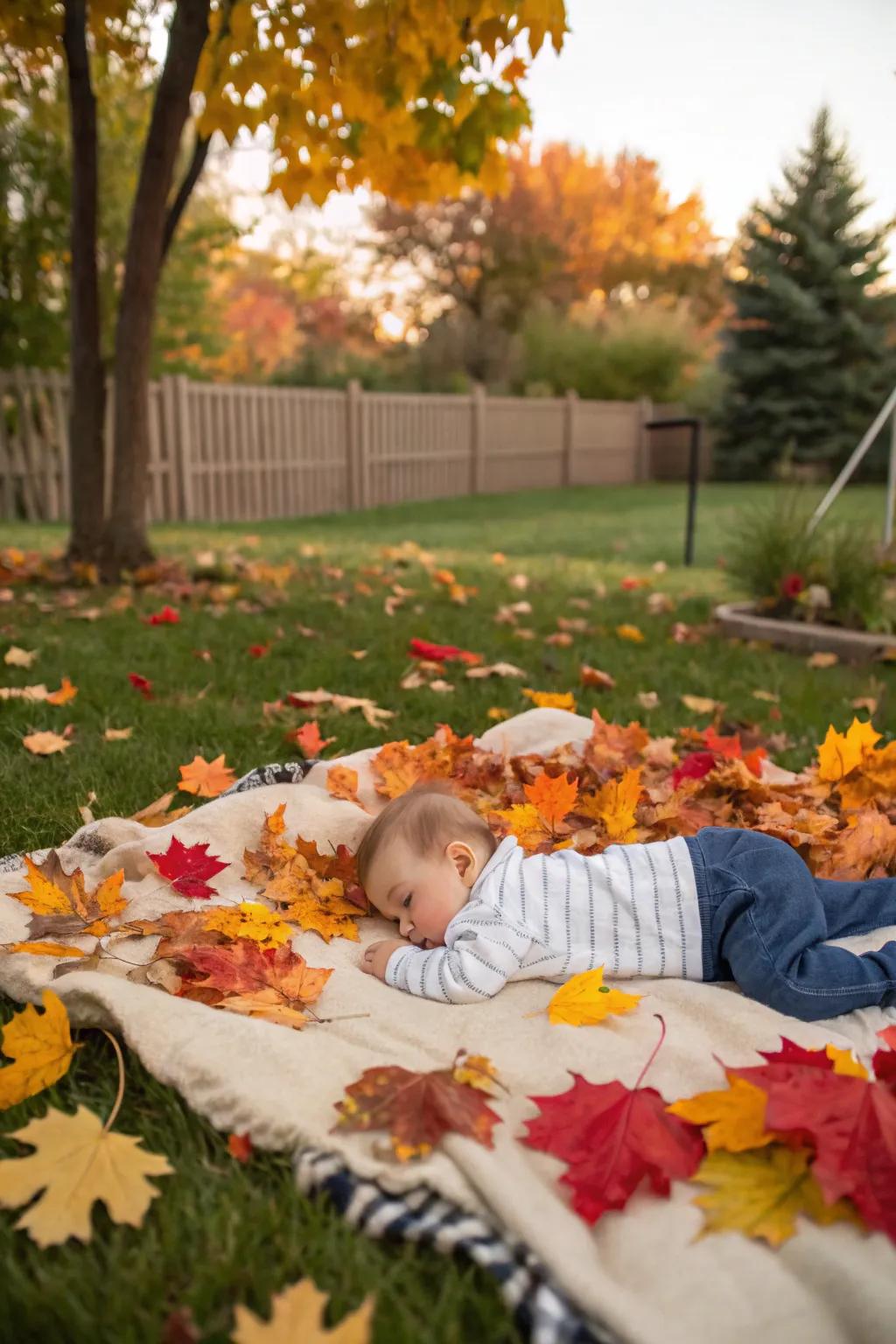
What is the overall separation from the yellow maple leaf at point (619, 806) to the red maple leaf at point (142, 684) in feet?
6.72

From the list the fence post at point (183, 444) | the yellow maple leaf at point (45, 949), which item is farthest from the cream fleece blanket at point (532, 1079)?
the fence post at point (183, 444)

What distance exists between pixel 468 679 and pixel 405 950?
247cm

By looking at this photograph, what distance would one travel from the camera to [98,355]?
645 cm

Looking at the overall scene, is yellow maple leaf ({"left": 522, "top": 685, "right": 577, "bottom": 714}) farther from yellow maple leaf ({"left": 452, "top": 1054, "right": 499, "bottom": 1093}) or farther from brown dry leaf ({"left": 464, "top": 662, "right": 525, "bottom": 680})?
yellow maple leaf ({"left": 452, "top": 1054, "right": 499, "bottom": 1093})

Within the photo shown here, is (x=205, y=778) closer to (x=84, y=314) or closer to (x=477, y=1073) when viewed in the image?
(x=477, y=1073)

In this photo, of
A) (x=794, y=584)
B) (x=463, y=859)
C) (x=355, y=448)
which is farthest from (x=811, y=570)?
(x=355, y=448)

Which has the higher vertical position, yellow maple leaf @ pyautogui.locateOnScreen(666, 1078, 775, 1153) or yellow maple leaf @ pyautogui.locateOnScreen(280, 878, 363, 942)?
yellow maple leaf @ pyautogui.locateOnScreen(666, 1078, 775, 1153)

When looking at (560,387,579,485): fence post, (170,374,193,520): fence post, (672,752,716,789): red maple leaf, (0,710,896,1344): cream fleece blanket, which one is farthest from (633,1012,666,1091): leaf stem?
(560,387,579,485): fence post

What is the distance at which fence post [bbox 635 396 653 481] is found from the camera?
23.3 metres

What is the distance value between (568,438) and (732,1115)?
20389 mm

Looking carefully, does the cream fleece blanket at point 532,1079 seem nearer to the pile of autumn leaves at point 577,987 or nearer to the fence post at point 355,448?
the pile of autumn leaves at point 577,987

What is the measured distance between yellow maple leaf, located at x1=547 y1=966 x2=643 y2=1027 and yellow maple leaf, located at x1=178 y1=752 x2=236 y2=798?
149cm

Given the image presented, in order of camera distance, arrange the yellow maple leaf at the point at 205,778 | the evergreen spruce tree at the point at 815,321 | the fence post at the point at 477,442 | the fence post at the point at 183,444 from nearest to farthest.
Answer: the yellow maple leaf at the point at 205,778, the fence post at the point at 183,444, the fence post at the point at 477,442, the evergreen spruce tree at the point at 815,321

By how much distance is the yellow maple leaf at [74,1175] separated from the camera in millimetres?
1362
